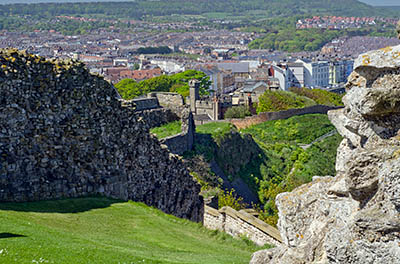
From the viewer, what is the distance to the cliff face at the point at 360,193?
8.08 m

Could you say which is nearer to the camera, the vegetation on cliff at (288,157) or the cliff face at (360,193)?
the cliff face at (360,193)

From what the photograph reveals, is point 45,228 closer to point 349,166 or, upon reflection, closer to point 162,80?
point 349,166

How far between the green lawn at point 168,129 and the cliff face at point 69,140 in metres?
16.5

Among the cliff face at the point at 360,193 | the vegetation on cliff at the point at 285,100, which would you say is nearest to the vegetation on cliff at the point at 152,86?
the vegetation on cliff at the point at 285,100

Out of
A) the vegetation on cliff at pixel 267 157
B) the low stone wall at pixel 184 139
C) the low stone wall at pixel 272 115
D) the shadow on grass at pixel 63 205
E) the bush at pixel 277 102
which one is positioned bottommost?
the bush at pixel 277 102

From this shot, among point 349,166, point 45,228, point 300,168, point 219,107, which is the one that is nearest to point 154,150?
point 45,228

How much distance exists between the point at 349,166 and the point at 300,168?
1670 inches

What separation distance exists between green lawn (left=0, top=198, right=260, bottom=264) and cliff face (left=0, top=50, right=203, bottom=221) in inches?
33.1

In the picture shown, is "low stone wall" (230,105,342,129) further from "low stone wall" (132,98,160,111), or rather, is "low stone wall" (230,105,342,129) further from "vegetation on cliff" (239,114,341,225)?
"low stone wall" (132,98,160,111)

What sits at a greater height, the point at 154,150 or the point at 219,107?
the point at 154,150

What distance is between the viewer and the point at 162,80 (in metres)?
105

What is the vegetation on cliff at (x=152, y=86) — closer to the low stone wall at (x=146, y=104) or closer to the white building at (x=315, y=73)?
the low stone wall at (x=146, y=104)

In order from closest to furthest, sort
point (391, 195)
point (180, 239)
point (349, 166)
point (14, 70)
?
point (391, 195), point (349, 166), point (180, 239), point (14, 70)

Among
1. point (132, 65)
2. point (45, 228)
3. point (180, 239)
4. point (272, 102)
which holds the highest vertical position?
point (45, 228)
